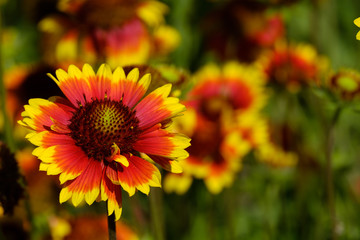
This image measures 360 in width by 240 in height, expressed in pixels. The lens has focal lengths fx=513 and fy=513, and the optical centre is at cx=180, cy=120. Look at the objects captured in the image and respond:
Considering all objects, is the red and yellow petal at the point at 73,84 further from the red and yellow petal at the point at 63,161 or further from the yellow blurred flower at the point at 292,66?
Result: the yellow blurred flower at the point at 292,66

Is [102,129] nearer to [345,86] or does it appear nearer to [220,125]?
[345,86]

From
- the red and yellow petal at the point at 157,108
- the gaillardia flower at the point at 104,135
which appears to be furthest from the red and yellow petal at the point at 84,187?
the red and yellow petal at the point at 157,108

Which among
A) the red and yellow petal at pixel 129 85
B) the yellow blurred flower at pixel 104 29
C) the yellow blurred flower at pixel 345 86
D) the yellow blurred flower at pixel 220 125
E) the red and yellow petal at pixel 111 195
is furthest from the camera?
the yellow blurred flower at pixel 104 29

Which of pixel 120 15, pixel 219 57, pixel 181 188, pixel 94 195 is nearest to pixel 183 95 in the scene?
pixel 94 195

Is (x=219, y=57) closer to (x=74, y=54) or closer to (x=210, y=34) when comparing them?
(x=210, y=34)

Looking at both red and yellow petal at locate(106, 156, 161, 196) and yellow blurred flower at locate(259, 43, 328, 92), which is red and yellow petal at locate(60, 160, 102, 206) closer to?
red and yellow petal at locate(106, 156, 161, 196)

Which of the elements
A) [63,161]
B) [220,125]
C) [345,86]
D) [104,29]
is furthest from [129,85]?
[104,29]
